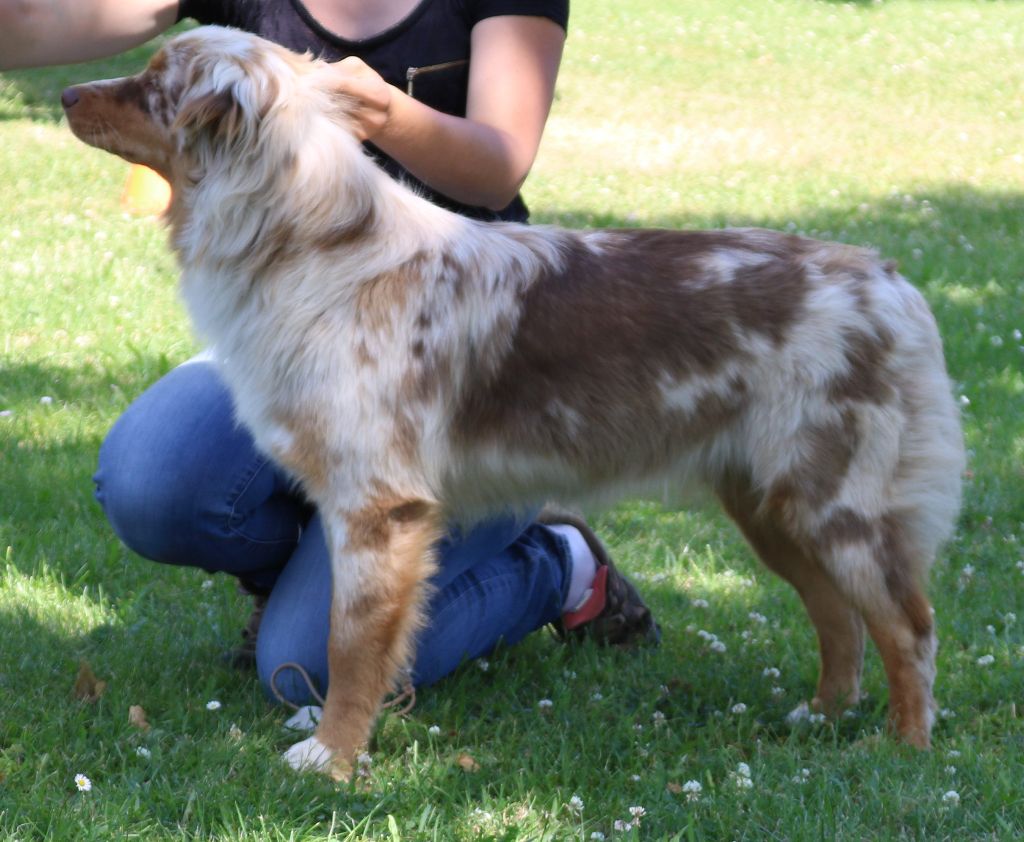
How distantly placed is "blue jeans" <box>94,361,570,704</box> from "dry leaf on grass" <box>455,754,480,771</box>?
16.8 inches

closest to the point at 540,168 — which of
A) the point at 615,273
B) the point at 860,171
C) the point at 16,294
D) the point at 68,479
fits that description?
the point at 860,171

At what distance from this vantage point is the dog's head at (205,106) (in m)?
3.01

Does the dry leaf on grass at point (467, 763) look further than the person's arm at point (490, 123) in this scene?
No

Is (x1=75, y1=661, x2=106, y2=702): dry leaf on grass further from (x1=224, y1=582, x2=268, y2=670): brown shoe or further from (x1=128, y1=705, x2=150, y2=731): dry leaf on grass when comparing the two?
(x1=224, y1=582, x2=268, y2=670): brown shoe

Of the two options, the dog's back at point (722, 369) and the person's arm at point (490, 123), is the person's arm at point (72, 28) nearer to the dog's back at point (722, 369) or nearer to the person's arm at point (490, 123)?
the person's arm at point (490, 123)

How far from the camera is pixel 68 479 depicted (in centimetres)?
486

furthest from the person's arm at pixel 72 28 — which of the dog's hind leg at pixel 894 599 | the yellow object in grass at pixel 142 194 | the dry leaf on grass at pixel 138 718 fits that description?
the yellow object in grass at pixel 142 194

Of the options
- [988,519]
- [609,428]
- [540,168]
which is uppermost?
[609,428]

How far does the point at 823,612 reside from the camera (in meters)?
3.64

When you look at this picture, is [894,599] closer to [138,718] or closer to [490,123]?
[490,123]

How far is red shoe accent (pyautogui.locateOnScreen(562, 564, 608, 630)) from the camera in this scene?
157 inches

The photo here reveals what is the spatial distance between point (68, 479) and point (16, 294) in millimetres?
2454

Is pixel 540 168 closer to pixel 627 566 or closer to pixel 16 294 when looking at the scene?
pixel 16 294

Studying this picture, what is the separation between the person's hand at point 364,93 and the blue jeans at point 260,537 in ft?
2.82
